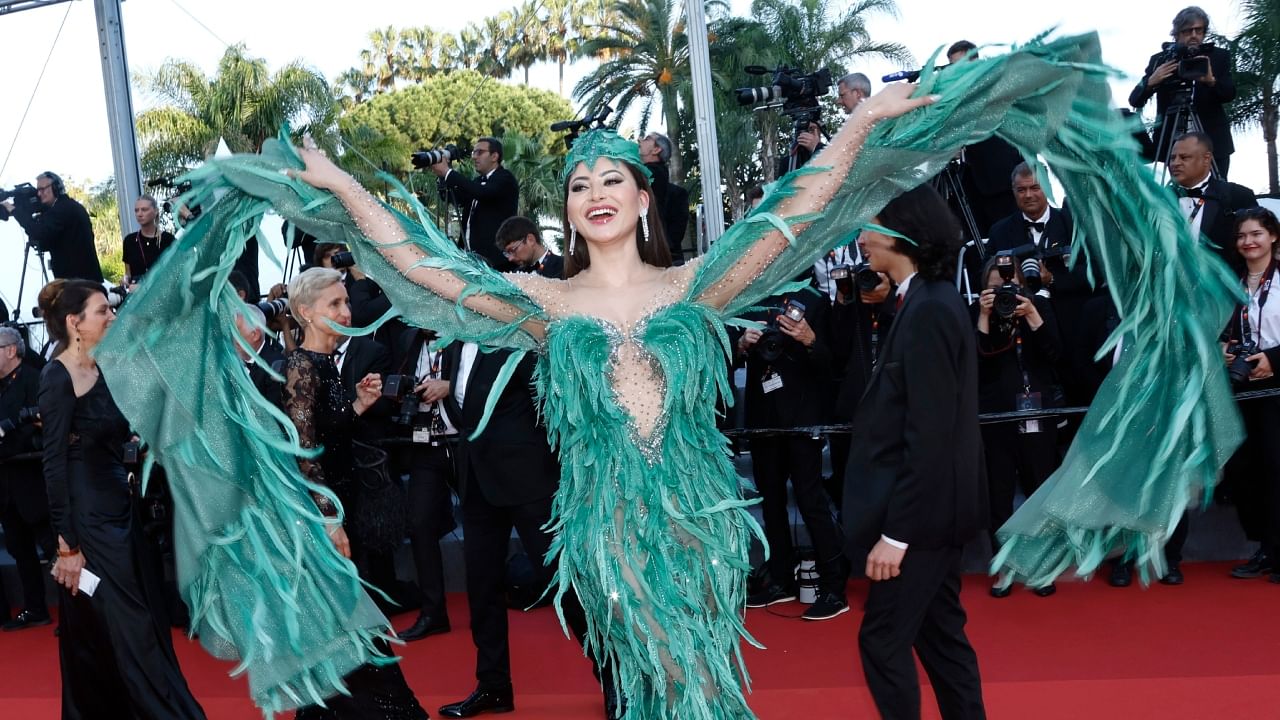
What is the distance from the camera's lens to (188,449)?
264cm

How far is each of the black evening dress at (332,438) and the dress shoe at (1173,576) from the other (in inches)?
126

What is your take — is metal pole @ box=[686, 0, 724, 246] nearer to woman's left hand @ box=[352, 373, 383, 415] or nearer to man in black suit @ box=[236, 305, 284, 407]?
man in black suit @ box=[236, 305, 284, 407]

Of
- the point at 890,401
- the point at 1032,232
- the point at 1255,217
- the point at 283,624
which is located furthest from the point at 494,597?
the point at 1255,217

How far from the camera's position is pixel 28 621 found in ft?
21.0

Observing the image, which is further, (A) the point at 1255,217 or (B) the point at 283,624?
(A) the point at 1255,217

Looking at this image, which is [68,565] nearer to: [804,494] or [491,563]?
[491,563]

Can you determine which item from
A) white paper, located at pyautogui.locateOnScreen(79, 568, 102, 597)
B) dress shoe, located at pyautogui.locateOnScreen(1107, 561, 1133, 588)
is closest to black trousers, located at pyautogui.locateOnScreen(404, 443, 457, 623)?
white paper, located at pyautogui.locateOnScreen(79, 568, 102, 597)

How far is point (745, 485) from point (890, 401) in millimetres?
420

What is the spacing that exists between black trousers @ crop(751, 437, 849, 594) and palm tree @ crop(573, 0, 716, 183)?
1867 centimetres

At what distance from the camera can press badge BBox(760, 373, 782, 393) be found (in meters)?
5.12

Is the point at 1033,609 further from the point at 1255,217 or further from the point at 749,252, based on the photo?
the point at 749,252

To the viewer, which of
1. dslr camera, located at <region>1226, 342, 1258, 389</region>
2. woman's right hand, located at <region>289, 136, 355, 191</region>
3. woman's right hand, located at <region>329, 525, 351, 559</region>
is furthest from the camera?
dslr camera, located at <region>1226, 342, 1258, 389</region>

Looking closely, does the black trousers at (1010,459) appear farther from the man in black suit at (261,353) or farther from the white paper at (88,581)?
the white paper at (88,581)

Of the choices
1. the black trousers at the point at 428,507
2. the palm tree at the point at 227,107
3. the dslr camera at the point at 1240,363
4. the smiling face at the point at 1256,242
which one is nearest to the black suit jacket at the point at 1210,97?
the smiling face at the point at 1256,242
